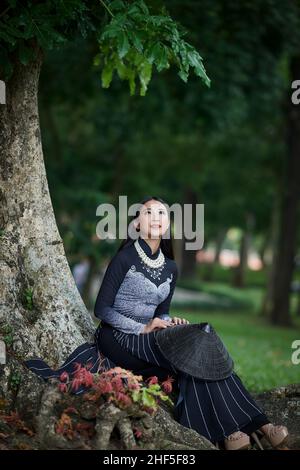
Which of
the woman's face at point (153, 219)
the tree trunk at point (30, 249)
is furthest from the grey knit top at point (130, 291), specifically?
the tree trunk at point (30, 249)

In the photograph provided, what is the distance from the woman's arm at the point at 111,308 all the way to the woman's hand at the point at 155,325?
39mm

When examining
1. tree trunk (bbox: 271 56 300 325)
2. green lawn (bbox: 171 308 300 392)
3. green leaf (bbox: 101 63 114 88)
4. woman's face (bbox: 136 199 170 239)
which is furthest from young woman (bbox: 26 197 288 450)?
tree trunk (bbox: 271 56 300 325)

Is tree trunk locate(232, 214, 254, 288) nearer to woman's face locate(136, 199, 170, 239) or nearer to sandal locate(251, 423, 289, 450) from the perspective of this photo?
woman's face locate(136, 199, 170, 239)

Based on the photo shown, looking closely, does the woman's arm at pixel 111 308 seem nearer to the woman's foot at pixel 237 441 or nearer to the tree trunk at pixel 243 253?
the woman's foot at pixel 237 441

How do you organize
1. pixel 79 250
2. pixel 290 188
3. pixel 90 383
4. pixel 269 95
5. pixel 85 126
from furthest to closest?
pixel 85 126 → pixel 290 188 → pixel 79 250 → pixel 269 95 → pixel 90 383

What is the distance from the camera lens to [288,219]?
1995 centimetres

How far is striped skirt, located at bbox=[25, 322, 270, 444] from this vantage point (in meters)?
4.99

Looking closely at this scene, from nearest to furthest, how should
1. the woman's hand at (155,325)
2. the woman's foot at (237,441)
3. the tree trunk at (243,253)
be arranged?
the woman's foot at (237,441) < the woman's hand at (155,325) < the tree trunk at (243,253)

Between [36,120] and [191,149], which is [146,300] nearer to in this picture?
[36,120]

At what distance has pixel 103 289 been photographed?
5320mm

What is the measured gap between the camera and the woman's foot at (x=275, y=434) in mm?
4984

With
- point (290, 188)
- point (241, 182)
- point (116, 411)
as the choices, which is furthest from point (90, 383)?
point (241, 182)

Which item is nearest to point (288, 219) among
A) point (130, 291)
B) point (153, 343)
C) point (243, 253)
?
point (130, 291)

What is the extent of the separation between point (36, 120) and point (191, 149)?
18614 mm
